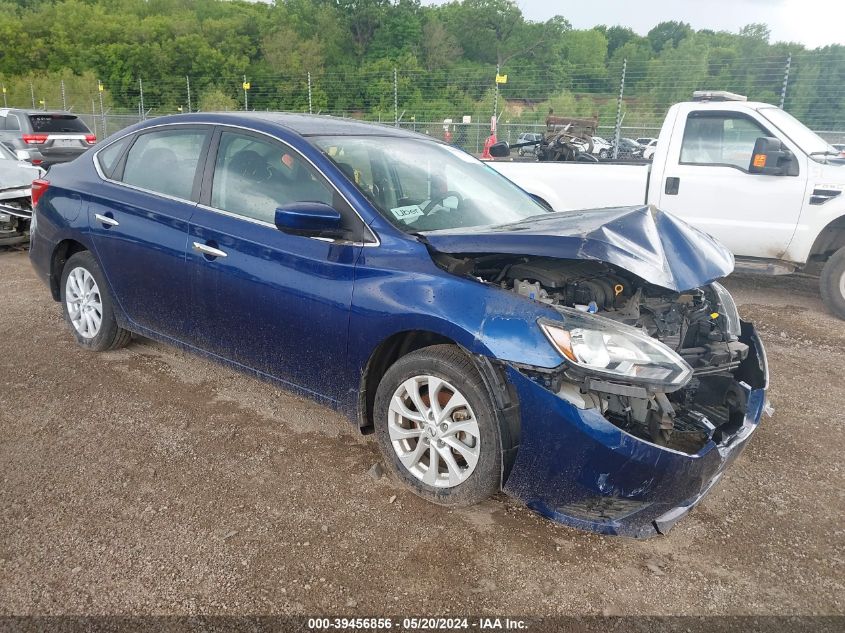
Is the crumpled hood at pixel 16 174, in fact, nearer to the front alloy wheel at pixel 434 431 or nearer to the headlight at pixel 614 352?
the front alloy wheel at pixel 434 431

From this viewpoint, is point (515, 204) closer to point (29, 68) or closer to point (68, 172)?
point (68, 172)

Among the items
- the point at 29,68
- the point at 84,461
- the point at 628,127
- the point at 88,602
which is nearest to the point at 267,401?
the point at 84,461

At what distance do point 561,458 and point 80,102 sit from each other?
159ft

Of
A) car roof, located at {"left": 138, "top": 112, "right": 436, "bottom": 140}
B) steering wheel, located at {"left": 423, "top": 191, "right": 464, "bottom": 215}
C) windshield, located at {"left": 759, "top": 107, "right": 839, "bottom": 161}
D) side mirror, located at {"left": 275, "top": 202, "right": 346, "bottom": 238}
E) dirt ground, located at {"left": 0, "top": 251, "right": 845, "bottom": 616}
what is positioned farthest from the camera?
windshield, located at {"left": 759, "top": 107, "right": 839, "bottom": 161}

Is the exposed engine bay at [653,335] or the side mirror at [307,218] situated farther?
the side mirror at [307,218]

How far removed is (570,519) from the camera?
253 cm

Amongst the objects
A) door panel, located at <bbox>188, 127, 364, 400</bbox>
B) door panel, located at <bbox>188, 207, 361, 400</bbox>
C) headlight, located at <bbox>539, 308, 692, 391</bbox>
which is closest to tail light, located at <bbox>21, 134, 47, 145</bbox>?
door panel, located at <bbox>188, 127, 364, 400</bbox>

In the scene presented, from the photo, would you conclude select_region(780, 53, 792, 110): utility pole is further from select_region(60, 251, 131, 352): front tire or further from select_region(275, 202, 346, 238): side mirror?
select_region(60, 251, 131, 352): front tire

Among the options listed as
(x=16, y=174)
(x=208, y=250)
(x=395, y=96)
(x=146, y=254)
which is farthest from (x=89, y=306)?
(x=395, y=96)

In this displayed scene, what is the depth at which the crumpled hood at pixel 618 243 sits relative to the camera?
8.66ft

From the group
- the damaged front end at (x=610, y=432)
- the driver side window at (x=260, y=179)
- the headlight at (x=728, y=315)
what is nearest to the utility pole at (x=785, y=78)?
the headlight at (x=728, y=315)

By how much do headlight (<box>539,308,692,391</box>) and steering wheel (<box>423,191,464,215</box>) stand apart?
1127mm

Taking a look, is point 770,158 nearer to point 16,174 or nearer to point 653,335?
point 653,335

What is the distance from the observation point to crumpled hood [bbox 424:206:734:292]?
2641mm
